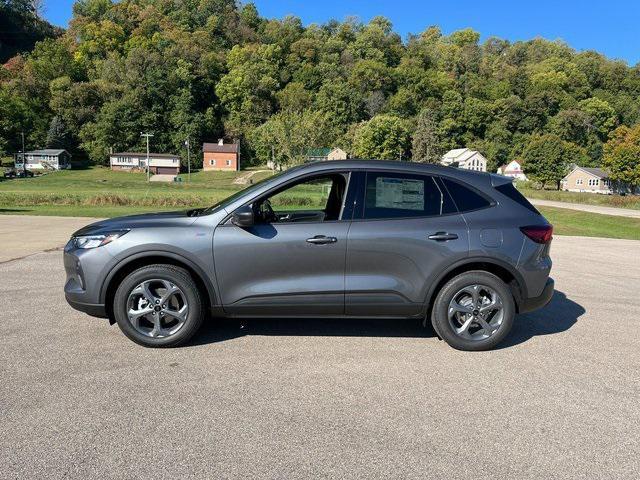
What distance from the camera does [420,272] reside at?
173 inches

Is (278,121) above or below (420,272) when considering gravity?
above

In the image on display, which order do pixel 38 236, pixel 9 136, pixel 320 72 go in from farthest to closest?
1. pixel 320 72
2. pixel 9 136
3. pixel 38 236

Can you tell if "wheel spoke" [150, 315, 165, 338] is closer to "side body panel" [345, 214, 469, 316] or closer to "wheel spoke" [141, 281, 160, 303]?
"wheel spoke" [141, 281, 160, 303]

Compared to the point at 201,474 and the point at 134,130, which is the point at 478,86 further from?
the point at 201,474

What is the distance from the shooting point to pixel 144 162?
95250 millimetres

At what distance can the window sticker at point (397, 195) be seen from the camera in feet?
14.8

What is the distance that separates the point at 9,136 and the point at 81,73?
37.4 meters

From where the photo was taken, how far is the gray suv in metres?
4.31

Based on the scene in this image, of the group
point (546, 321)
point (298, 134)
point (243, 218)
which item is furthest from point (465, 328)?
point (298, 134)

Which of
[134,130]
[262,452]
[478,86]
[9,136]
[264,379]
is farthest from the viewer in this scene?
[478,86]

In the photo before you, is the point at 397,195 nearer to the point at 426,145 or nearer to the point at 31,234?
the point at 31,234

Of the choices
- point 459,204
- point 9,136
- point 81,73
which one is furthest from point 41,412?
point 81,73

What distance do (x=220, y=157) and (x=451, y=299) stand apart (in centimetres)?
10037

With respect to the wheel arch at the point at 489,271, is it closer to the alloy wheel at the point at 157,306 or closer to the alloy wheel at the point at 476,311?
the alloy wheel at the point at 476,311
